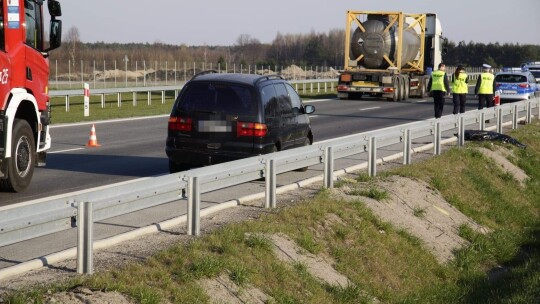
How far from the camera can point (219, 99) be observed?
13914 millimetres

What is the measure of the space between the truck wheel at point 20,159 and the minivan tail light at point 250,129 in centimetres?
281

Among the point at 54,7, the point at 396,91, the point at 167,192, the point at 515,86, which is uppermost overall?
the point at 54,7

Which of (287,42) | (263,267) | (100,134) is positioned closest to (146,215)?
(263,267)

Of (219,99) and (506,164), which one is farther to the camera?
(506,164)

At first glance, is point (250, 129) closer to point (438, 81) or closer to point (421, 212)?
point (421, 212)

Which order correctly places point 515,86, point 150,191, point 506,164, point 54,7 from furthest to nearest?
point 515,86 < point 506,164 < point 54,7 < point 150,191

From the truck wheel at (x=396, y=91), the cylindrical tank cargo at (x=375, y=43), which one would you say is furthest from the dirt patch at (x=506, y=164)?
the truck wheel at (x=396, y=91)

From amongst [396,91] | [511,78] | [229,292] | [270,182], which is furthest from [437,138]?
[396,91]

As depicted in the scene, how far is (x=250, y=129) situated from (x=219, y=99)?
0.63m

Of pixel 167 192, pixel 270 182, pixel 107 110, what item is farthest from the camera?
pixel 107 110

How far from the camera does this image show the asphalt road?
14.1 m

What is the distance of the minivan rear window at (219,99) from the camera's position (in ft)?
45.4

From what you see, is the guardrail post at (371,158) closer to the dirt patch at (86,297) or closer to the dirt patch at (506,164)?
the dirt patch at (506,164)

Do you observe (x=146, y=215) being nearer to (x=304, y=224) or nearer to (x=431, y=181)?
(x=304, y=224)
